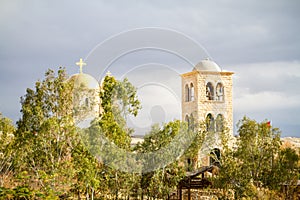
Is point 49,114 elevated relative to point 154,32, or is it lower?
lower

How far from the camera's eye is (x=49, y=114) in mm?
13234

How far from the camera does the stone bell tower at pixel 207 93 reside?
23.8 meters

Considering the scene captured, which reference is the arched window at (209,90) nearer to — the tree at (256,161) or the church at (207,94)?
the church at (207,94)

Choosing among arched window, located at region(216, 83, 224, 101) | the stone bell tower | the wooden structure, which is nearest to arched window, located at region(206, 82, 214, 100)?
the stone bell tower

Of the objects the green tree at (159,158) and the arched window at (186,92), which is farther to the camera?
the arched window at (186,92)

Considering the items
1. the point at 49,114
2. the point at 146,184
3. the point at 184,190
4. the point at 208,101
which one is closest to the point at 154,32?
the point at 49,114

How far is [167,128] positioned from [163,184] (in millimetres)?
1872

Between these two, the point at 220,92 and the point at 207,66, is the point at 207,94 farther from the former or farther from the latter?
A: the point at 207,66

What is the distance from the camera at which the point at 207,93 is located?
24.5 metres

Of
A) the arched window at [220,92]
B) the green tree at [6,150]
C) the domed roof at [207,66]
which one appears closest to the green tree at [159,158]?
the green tree at [6,150]

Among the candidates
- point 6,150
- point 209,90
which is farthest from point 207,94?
point 6,150

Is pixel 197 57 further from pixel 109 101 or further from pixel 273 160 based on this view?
pixel 273 160

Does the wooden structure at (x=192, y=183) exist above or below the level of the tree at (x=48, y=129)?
below

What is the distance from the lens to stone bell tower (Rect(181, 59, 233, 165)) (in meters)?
23.8
